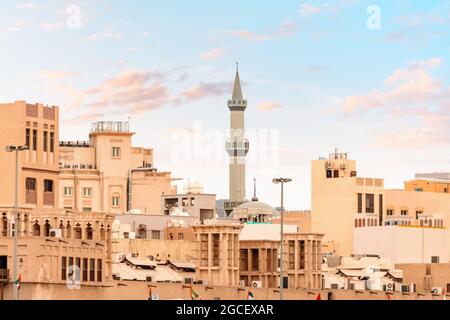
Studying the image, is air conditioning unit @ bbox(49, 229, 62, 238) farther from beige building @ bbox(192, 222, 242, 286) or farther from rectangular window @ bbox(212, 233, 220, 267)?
rectangular window @ bbox(212, 233, 220, 267)

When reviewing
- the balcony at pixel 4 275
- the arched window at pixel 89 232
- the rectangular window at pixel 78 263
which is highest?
the arched window at pixel 89 232

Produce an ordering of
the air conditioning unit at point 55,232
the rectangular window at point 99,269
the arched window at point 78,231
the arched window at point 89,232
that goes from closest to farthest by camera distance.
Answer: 1. the rectangular window at point 99,269
2. the air conditioning unit at point 55,232
3. the arched window at point 89,232
4. the arched window at point 78,231

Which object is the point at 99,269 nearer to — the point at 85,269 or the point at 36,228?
the point at 85,269

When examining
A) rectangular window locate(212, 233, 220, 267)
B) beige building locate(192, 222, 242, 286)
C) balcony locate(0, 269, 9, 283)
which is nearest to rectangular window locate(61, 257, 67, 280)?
balcony locate(0, 269, 9, 283)

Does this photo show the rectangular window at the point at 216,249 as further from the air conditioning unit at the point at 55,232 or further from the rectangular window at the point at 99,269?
the rectangular window at the point at 99,269

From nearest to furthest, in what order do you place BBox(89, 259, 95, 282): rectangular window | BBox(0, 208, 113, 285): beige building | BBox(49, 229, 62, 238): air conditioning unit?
BBox(0, 208, 113, 285): beige building < BBox(89, 259, 95, 282): rectangular window < BBox(49, 229, 62, 238): air conditioning unit

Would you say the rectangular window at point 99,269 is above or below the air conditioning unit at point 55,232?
below

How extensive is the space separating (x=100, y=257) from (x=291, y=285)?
4575 cm

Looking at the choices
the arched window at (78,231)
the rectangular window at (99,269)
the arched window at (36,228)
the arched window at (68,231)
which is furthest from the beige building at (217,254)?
the rectangular window at (99,269)

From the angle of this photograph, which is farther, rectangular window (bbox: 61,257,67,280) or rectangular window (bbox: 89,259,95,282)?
rectangular window (bbox: 89,259,95,282)

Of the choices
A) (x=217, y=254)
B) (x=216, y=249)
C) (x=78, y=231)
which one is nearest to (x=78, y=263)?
(x=78, y=231)
